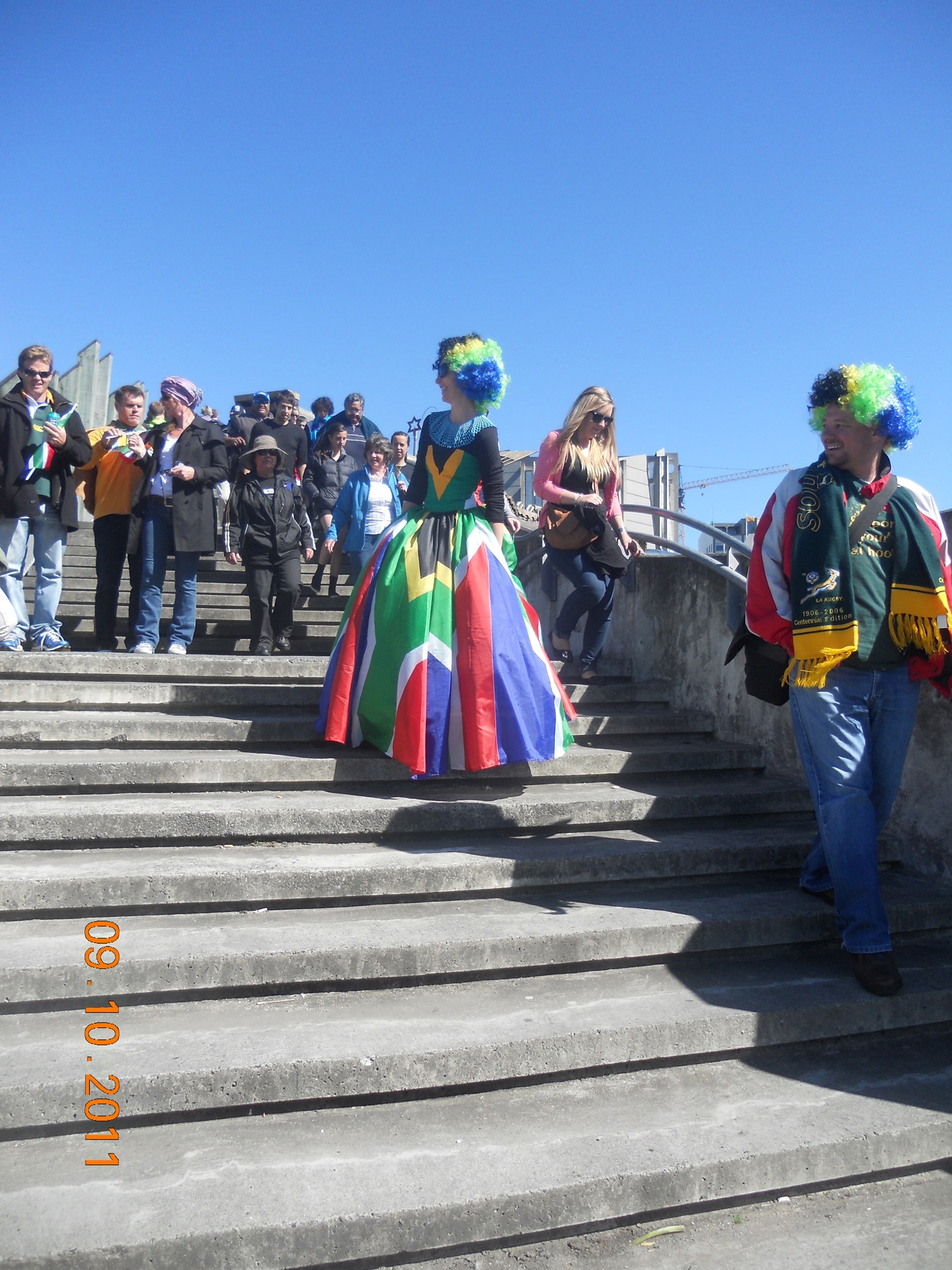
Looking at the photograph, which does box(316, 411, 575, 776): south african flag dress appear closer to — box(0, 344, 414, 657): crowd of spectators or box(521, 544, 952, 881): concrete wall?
box(521, 544, 952, 881): concrete wall

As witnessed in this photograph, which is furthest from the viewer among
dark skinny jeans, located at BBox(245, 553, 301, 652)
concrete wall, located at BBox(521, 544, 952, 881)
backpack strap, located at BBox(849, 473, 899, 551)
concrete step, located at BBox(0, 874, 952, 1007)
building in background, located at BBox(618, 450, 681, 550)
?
building in background, located at BBox(618, 450, 681, 550)

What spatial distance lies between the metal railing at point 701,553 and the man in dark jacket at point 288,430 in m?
4.32

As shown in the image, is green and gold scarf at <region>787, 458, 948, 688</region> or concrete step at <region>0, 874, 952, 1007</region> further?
green and gold scarf at <region>787, 458, 948, 688</region>

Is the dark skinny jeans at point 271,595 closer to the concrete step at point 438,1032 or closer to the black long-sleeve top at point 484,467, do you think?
the black long-sleeve top at point 484,467

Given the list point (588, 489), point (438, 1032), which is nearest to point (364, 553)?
point (588, 489)

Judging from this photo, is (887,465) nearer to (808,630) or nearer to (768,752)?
(808,630)

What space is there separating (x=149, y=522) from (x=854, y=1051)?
499cm

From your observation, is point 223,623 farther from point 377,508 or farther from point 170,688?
point 170,688

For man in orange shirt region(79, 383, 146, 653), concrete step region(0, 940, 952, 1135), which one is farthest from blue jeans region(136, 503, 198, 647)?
concrete step region(0, 940, 952, 1135)

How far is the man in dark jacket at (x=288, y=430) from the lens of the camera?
364 inches

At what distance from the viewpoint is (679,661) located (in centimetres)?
574

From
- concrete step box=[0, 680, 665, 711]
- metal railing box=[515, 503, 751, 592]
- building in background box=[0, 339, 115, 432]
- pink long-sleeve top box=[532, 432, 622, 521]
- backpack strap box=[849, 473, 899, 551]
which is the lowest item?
concrete step box=[0, 680, 665, 711]

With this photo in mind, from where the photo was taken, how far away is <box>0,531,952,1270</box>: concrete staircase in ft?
7.03
